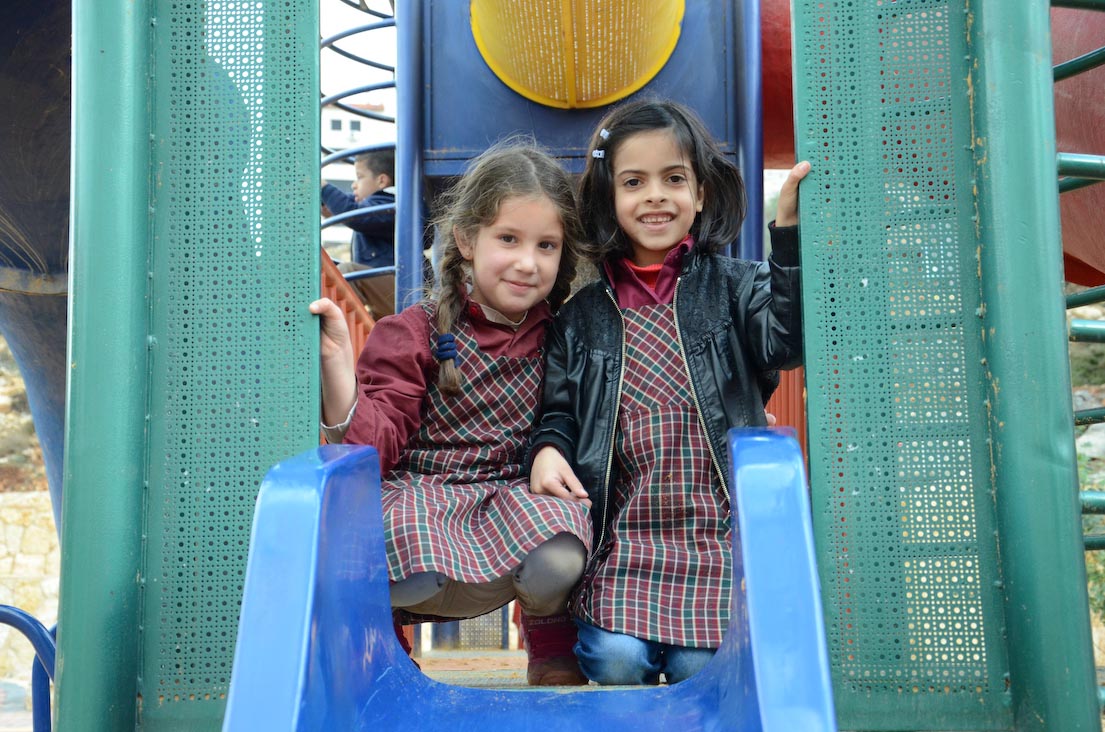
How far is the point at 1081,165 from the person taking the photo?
5.81 ft

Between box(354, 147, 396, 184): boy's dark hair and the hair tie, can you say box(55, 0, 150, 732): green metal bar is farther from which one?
box(354, 147, 396, 184): boy's dark hair

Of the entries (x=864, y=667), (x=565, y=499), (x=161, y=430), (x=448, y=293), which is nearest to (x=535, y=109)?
(x=448, y=293)

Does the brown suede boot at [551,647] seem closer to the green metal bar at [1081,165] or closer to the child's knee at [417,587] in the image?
the child's knee at [417,587]

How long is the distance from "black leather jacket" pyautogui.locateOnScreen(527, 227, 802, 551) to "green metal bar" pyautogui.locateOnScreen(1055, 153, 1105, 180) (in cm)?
53

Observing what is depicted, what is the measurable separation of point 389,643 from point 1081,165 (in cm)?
146

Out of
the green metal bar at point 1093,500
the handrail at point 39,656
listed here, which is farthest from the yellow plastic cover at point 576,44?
the handrail at point 39,656

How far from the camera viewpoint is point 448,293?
89.7 inches

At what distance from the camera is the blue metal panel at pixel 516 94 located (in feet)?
9.91

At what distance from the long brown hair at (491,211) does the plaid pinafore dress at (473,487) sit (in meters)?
0.05

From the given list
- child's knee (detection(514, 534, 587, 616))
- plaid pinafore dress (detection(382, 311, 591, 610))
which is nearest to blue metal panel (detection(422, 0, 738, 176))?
plaid pinafore dress (detection(382, 311, 591, 610))

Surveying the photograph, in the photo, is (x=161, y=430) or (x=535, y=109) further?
(x=535, y=109)

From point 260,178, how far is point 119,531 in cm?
66

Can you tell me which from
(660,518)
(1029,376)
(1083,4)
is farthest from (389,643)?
(1083,4)

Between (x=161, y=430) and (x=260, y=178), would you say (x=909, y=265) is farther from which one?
(x=161, y=430)
